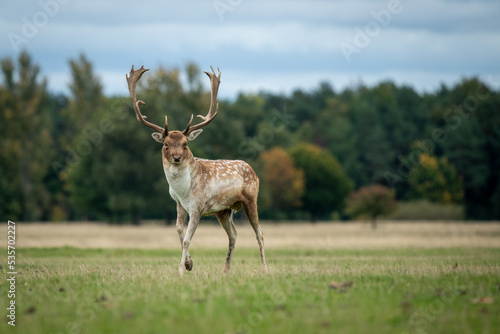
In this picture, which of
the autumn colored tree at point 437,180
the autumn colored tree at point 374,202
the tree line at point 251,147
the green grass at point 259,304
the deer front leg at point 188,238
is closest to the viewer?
the green grass at point 259,304

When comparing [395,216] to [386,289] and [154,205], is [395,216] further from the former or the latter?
[386,289]

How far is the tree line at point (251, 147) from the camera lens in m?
57.2

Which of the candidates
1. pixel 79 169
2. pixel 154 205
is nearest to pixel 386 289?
pixel 154 205

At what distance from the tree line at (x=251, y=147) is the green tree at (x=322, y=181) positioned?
0.14m

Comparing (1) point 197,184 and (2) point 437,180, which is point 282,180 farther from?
(1) point 197,184

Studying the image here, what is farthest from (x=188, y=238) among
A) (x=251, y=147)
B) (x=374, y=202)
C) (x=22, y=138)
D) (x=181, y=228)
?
(x=251, y=147)

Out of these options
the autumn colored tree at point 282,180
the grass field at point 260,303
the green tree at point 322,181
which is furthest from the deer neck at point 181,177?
the green tree at point 322,181

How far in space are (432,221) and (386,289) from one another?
5902 centimetres

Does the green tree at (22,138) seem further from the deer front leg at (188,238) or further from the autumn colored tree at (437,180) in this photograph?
the deer front leg at (188,238)

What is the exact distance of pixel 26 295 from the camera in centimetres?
936

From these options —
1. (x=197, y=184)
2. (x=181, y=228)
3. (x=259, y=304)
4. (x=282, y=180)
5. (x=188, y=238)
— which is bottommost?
(x=259, y=304)

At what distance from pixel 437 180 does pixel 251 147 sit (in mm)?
21303

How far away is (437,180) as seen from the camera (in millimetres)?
71562

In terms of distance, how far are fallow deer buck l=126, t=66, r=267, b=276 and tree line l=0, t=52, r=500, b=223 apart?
4279 centimetres
